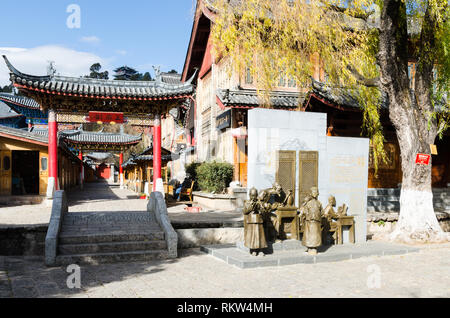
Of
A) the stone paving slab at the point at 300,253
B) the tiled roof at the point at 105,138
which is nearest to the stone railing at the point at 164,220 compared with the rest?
the stone paving slab at the point at 300,253

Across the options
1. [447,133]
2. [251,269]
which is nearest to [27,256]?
[251,269]

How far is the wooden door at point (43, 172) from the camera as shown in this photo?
17.2 metres

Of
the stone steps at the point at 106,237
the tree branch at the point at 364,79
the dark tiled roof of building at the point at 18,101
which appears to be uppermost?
the dark tiled roof of building at the point at 18,101

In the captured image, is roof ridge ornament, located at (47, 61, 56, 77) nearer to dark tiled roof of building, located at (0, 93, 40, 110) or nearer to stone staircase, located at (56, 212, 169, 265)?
stone staircase, located at (56, 212, 169, 265)

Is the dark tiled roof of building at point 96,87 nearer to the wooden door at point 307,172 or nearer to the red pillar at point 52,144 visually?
the red pillar at point 52,144

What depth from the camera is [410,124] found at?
394 inches

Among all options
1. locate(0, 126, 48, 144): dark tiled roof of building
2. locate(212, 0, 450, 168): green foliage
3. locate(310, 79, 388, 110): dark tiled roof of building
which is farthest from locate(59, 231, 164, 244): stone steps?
locate(0, 126, 48, 144): dark tiled roof of building

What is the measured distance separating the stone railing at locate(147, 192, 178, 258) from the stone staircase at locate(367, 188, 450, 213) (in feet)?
24.0

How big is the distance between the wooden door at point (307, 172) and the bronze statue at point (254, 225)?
72.1 inches

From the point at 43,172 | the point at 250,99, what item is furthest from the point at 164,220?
the point at 43,172

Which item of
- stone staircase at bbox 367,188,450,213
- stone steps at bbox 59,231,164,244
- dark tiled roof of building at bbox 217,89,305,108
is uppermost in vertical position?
dark tiled roof of building at bbox 217,89,305,108

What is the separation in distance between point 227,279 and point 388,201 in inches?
386

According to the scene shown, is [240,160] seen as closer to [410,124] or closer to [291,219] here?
[410,124]

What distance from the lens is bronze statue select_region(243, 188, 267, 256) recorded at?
755 cm
